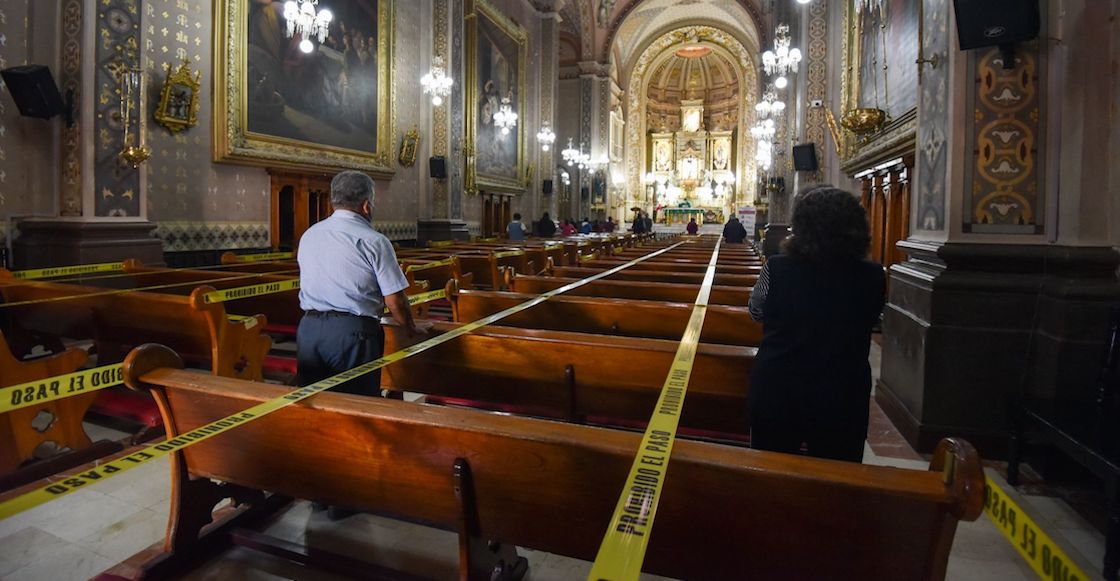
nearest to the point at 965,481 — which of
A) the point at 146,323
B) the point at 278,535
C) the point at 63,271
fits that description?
the point at 278,535

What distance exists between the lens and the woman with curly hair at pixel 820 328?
1.84 meters

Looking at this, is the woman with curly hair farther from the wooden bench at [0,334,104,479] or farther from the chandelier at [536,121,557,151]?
the chandelier at [536,121,557,151]

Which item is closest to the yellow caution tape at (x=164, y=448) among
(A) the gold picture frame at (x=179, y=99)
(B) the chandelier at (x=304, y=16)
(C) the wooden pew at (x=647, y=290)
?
(C) the wooden pew at (x=647, y=290)

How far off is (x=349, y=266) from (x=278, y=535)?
43.2 inches

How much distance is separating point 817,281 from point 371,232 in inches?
71.4

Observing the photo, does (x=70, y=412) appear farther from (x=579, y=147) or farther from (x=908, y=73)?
(x=579, y=147)

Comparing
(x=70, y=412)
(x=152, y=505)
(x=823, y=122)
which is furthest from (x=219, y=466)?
(x=823, y=122)

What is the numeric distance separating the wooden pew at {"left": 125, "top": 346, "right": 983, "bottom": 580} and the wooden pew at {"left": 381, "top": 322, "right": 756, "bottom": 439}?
0.81 m

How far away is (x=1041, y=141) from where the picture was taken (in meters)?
3.19

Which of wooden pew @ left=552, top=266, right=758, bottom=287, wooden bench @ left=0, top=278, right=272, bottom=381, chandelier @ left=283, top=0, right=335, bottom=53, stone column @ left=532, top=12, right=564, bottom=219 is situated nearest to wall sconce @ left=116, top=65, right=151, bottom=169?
chandelier @ left=283, top=0, right=335, bottom=53

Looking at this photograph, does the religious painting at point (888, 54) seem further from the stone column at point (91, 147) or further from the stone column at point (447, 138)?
the stone column at point (447, 138)

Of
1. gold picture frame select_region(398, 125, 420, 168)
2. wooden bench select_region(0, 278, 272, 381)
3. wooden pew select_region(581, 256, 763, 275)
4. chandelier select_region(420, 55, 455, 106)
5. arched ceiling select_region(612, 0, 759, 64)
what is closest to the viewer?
wooden bench select_region(0, 278, 272, 381)

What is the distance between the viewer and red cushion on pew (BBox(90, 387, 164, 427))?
3479mm

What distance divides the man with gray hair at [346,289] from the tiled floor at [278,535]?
1.99 ft
